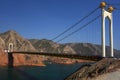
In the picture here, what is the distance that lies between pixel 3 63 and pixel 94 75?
122348 mm

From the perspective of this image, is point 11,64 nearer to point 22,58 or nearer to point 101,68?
point 22,58

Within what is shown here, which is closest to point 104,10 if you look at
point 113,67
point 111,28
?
point 111,28

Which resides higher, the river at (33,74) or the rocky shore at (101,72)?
the rocky shore at (101,72)

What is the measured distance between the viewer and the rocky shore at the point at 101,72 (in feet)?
62.6

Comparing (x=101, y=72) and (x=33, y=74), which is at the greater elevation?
(x=101, y=72)

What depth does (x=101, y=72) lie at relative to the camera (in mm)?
19312

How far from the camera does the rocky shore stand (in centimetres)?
1909

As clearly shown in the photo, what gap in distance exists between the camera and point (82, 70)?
20281 millimetres

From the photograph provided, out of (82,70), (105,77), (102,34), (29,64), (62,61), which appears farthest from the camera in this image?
(62,61)

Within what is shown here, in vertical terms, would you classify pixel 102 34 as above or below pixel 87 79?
above

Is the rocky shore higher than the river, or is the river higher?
the rocky shore

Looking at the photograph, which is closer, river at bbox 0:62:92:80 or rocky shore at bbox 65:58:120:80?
rocky shore at bbox 65:58:120:80

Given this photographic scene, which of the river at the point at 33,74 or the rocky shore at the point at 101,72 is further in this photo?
the river at the point at 33,74

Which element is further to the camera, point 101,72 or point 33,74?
point 33,74
